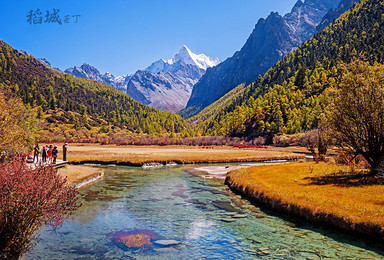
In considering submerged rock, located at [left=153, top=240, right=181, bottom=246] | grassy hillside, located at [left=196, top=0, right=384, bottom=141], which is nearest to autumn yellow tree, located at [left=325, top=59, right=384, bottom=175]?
submerged rock, located at [left=153, top=240, right=181, bottom=246]

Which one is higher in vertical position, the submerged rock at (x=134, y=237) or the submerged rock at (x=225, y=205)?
the submerged rock at (x=134, y=237)

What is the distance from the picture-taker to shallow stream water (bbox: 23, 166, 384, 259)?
48.0 feet

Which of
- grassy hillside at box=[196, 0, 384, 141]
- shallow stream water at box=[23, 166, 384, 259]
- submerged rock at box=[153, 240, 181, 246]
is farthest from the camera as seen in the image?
grassy hillside at box=[196, 0, 384, 141]

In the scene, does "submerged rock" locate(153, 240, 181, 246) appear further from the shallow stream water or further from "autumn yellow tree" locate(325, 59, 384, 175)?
"autumn yellow tree" locate(325, 59, 384, 175)

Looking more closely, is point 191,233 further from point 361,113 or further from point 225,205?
point 361,113

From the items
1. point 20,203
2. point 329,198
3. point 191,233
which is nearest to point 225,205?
point 191,233

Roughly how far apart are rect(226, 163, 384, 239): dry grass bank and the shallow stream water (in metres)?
1.05

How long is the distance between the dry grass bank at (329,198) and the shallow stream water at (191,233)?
1.05m

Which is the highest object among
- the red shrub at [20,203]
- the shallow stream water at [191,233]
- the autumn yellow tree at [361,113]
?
the autumn yellow tree at [361,113]

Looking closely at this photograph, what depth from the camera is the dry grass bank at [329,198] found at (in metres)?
17.5

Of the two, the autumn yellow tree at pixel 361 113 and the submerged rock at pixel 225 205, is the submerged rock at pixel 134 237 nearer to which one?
the submerged rock at pixel 225 205

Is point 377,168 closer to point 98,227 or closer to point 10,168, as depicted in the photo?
point 98,227

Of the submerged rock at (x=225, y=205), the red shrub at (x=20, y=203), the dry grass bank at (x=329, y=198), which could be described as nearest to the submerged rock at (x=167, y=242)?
the red shrub at (x=20, y=203)

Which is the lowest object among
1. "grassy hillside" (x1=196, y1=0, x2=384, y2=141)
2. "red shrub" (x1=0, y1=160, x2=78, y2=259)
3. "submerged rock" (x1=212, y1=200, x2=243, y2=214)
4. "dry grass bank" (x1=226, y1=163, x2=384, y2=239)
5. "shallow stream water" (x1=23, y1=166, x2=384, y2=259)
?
"submerged rock" (x1=212, y1=200, x2=243, y2=214)
